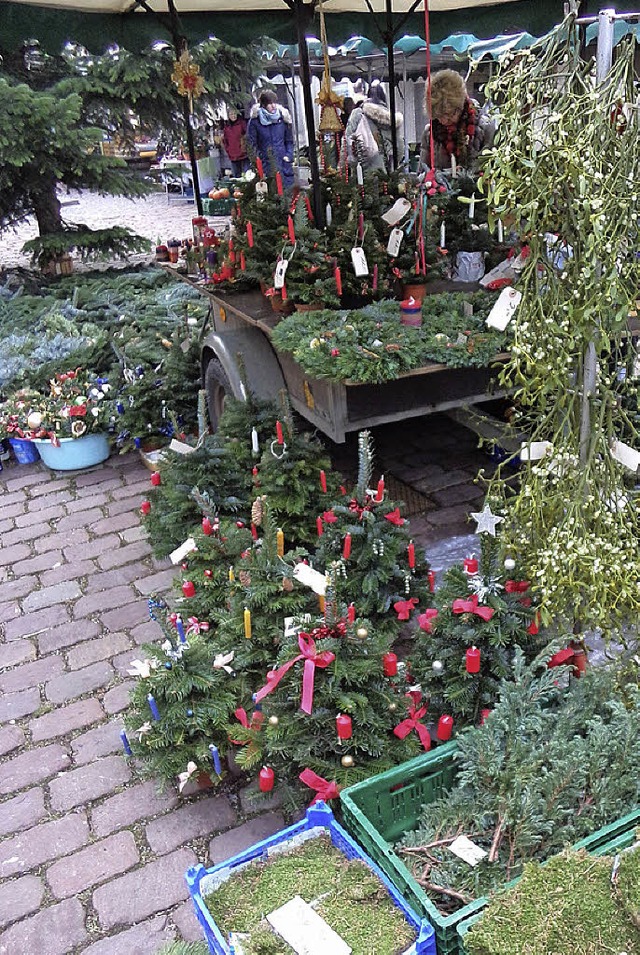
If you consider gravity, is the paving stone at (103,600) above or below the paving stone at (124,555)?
below

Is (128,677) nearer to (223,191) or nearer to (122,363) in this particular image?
(122,363)

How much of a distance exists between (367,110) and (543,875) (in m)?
11.1

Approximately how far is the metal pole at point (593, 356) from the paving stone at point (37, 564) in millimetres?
3211

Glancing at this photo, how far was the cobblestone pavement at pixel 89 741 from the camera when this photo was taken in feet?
8.05

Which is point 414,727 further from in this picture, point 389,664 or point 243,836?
point 243,836

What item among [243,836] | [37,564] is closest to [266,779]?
[243,836]

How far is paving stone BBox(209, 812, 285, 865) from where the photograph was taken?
102 inches

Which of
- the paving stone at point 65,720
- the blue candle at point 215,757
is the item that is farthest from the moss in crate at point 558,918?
the paving stone at point 65,720

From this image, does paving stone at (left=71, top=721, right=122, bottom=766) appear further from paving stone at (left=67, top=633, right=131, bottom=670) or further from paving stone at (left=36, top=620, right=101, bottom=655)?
paving stone at (left=36, top=620, right=101, bottom=655)

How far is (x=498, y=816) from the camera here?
200 centimetres

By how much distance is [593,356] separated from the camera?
224 centimetres

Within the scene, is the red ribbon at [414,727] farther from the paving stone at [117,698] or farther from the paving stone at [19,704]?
the paving stone at [19,704]

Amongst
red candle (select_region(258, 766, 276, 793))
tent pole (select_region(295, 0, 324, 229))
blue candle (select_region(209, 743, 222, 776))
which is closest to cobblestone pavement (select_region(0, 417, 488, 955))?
blue candle (select_region(209, 743, 222, 776))

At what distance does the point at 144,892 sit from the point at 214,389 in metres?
3.33
